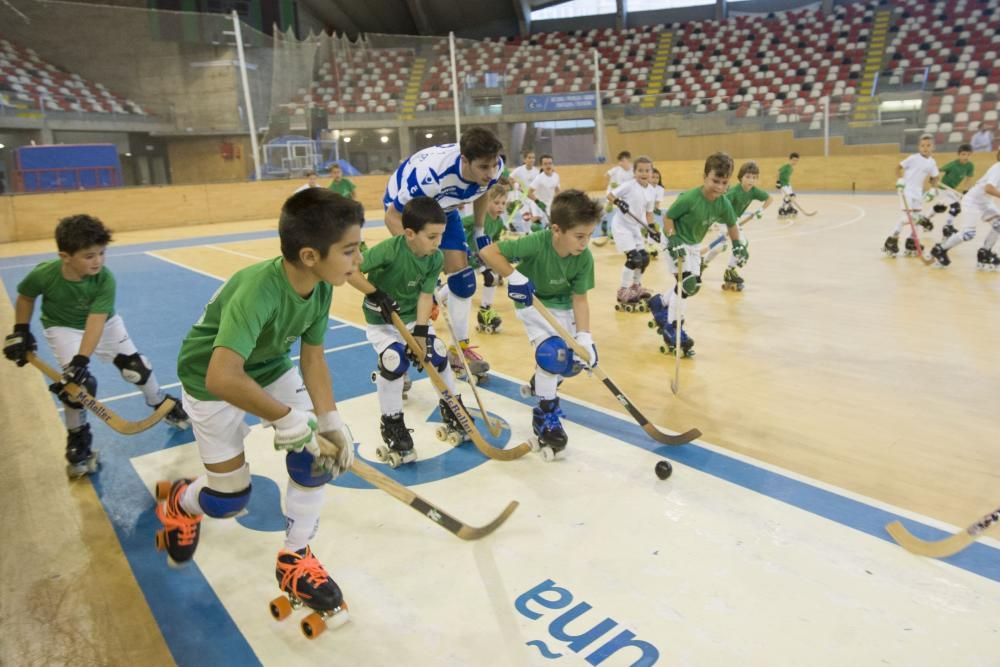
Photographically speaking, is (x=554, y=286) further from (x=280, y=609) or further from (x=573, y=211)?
(x=280, y=609)

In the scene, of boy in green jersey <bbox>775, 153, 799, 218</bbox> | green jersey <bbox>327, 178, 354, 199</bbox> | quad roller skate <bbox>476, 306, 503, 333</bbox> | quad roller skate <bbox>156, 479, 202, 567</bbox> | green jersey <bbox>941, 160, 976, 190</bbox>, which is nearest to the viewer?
quad roller skate <bbox>156, 479, 202, 567</bbox>

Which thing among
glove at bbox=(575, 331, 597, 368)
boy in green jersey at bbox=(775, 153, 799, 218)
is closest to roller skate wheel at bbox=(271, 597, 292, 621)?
glove at bbox=(575, 331, 597, 368)

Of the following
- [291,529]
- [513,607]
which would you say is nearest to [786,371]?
[513,607]

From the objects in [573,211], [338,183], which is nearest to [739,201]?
[573,211]

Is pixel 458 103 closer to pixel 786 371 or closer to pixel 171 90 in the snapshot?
pixel 171 90

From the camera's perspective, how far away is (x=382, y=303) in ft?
13.6

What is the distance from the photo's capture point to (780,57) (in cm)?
3284

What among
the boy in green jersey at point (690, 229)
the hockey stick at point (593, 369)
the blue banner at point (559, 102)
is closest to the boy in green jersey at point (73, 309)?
the hockey stick at point (593, 369)

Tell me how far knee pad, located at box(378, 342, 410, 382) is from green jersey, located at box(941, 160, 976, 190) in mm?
11966

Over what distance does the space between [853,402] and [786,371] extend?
2.66ft

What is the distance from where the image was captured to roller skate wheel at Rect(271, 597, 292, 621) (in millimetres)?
2809

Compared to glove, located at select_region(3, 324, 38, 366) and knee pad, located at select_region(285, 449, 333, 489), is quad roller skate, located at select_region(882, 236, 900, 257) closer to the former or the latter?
knee pad, located at select_region(285, 449, 333, 489)

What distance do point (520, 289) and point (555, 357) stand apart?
48 cm

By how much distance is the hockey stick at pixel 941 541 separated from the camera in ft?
9.42
